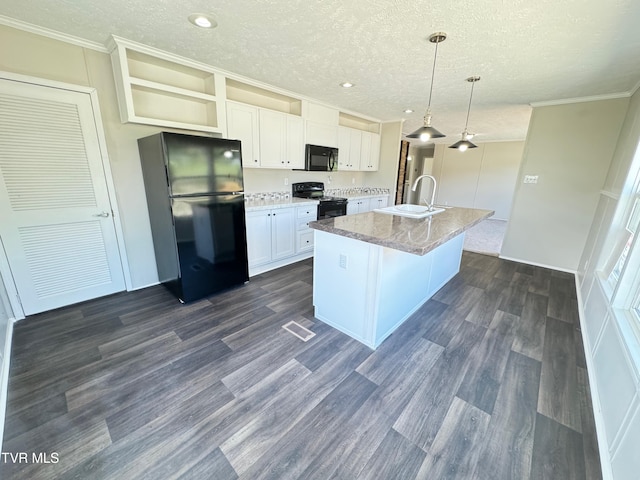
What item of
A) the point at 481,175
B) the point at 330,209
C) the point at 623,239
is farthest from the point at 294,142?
the point at 481,175

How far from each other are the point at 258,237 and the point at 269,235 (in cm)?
18

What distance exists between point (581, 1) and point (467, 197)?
7901 millimetres

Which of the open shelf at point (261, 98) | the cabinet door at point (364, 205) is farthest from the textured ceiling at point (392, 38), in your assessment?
the cabinet door at point (364, 205)

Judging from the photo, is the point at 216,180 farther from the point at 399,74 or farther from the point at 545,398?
the point at 545,398

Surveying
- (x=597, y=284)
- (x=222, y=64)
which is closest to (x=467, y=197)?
(x=597, y=284)

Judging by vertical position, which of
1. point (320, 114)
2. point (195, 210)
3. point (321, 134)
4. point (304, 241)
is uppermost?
point (320, 114)

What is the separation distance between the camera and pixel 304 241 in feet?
13.5

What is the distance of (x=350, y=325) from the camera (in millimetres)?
2336

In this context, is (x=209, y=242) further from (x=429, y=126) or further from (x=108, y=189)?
(x=429, y=126)

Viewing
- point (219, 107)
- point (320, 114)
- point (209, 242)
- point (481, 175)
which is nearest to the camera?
point (209, 242)

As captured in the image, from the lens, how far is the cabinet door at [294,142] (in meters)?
3.89

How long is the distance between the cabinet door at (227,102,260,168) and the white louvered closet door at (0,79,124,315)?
1343 millimetres

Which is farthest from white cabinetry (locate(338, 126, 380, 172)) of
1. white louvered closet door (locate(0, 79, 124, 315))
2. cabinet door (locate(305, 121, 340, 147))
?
white louvered closet door (locate(0, 79, 124, 315))

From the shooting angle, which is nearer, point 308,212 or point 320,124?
Answer: point 308,212
